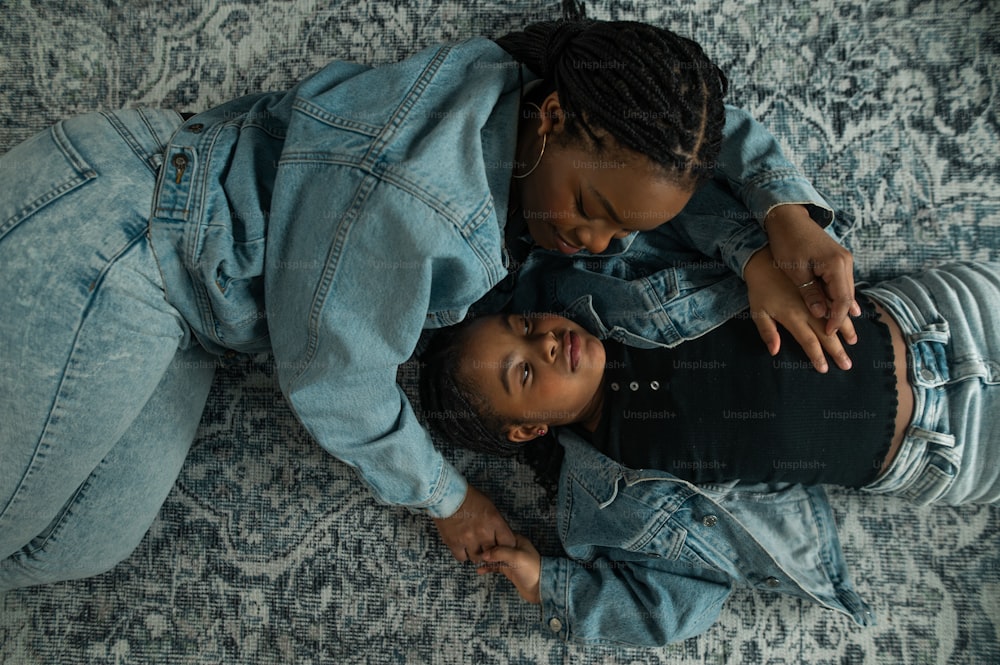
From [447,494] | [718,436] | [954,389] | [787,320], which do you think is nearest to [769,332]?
[787,320]

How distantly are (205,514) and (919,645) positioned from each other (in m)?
1.11

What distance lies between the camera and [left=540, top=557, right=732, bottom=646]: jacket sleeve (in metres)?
0.95

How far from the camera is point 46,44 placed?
3.57 feet

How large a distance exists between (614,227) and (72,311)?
2.00ft

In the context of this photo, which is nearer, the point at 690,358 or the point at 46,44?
the point at 690,358

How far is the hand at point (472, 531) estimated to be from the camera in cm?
101

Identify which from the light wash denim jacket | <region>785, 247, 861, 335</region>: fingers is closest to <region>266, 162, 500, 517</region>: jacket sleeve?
the light wash denim jacket

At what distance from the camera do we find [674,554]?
959 mm

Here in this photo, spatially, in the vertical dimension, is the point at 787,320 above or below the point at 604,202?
below

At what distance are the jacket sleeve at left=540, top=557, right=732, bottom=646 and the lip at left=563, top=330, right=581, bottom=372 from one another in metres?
0.31

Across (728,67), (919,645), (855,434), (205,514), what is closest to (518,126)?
(728,67)

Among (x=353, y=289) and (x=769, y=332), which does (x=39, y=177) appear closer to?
(x=353, y=289)

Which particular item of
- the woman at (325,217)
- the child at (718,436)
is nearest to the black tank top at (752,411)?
the child at (718,436)

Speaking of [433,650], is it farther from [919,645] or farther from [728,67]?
[728,67]
